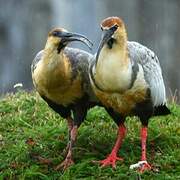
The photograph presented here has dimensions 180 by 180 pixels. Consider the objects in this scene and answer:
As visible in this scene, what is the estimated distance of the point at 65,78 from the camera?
7711mm

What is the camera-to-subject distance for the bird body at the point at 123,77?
23.7 feet

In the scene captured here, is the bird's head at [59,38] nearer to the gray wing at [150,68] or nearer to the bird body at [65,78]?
the bird body at [65,78]

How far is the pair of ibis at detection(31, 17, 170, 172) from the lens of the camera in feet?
23.8

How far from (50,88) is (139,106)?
949 mm

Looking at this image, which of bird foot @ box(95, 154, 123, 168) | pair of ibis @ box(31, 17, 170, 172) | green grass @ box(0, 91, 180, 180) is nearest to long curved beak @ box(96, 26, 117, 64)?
pair of ibis @ box(31, 17, 170, 172)

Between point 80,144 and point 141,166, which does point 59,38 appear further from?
point 141,166

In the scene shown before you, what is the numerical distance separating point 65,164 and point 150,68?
1.33 metres

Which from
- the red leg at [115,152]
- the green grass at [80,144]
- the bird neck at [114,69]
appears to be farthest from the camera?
the red leg at [115,152]

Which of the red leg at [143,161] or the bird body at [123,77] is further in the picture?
the red leg at [143,161]

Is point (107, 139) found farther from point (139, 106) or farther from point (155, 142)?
point (139, 106)

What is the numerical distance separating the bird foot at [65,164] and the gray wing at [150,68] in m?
1.06

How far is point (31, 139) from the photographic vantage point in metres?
8.58

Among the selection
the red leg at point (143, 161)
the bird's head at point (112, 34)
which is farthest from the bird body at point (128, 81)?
the red leg at point (143, 161)

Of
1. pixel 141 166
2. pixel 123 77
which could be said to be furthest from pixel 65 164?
pixel 123 77
